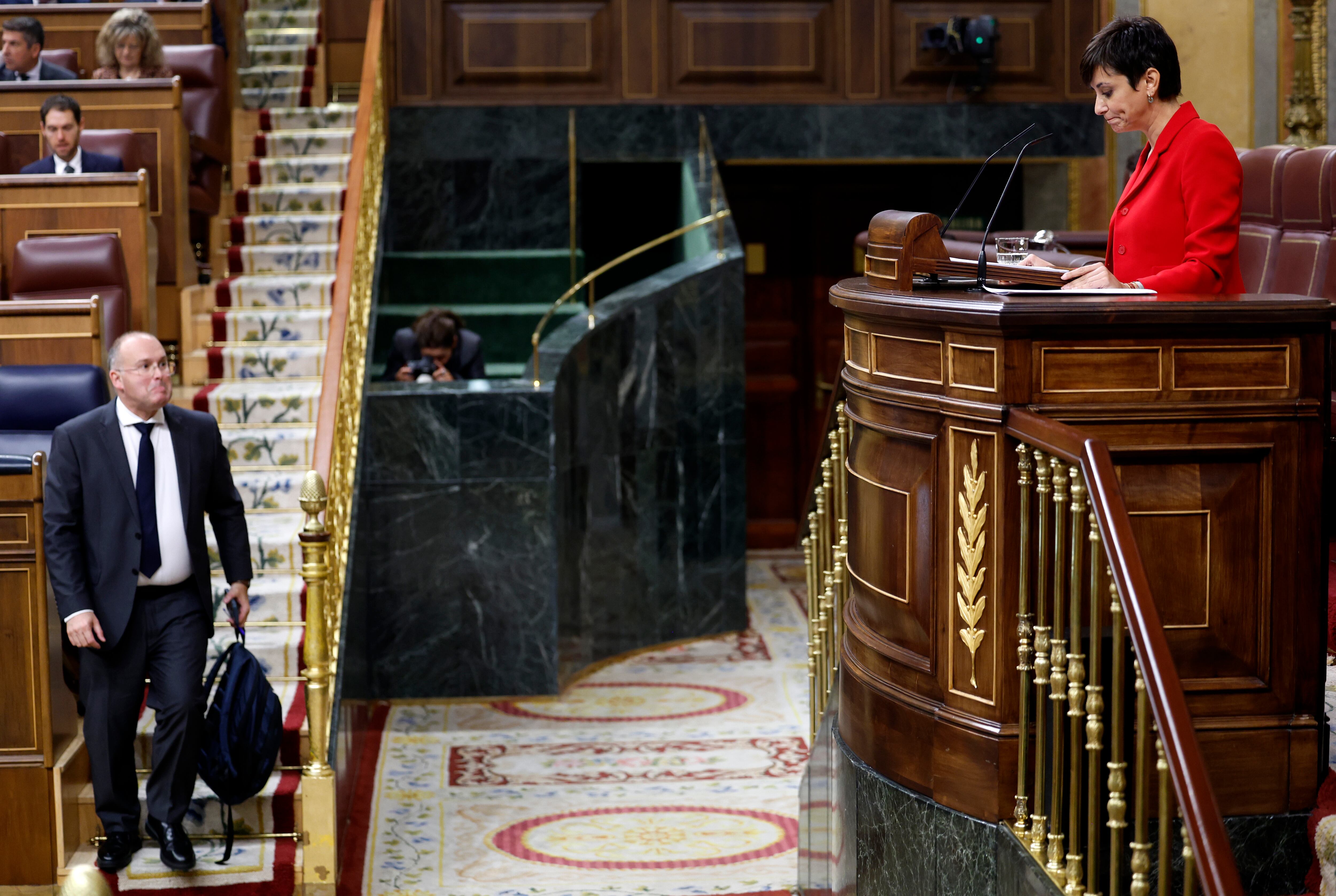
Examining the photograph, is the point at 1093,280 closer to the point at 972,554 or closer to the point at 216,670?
the point at 972,554

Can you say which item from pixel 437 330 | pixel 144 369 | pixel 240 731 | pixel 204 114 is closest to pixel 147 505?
pixel 144 369

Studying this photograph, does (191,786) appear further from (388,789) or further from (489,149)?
(489,149)

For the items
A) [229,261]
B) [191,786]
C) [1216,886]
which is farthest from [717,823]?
[229,261]

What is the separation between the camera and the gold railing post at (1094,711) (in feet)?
7.64

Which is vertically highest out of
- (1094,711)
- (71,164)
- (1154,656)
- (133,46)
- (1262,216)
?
(133,46)

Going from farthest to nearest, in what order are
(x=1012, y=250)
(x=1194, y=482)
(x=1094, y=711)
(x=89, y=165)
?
1. (x=89, y=165)
2. (x=1012, y=250)
3. (x=1194, y=482)
4. (x=1094, y=711)

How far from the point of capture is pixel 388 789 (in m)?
5.27

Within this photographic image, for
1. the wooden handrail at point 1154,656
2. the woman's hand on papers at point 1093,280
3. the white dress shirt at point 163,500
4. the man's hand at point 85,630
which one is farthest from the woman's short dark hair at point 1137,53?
the man's hand at point 85,630

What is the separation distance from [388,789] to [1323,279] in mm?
3432

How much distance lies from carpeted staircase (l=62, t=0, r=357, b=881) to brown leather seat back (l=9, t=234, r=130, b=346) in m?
0.54

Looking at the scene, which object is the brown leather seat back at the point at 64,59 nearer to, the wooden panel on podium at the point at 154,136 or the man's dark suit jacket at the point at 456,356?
the wooden panel on podium at the point at 154,136

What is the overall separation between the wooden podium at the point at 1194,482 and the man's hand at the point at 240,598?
2.23 meters

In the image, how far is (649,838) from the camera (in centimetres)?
478

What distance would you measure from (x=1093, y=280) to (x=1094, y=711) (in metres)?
0.81
